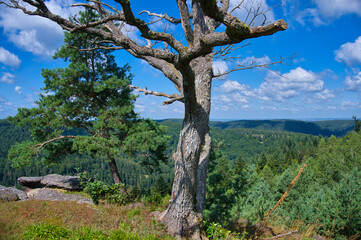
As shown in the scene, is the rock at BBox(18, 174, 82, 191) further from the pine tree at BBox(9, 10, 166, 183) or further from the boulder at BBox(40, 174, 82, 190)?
the pine tree at BBox(9, 10, 166, 183)

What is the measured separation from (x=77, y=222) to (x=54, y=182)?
9.68 m

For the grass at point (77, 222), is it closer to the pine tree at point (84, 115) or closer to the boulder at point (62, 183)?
the pine tree at point (84, 115)

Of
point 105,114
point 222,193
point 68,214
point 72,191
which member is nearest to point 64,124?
point 105,114

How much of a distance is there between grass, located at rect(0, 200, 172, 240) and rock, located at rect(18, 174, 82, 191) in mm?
7093

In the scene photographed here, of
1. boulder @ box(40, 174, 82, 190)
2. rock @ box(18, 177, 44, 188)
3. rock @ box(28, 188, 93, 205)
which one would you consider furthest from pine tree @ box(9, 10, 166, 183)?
rock @ box(18, 177, 44, 188)

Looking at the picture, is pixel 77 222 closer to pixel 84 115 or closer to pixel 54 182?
pixel 84 115

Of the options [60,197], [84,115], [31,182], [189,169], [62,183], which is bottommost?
[31,182]

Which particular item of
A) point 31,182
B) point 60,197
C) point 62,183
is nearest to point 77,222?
point 60,197

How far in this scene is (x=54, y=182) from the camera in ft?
41.4

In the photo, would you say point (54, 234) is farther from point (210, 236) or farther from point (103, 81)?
point (103, 81)

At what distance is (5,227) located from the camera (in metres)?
4.04

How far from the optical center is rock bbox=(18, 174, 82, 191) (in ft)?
40.6

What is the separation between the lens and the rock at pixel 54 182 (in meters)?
12.4

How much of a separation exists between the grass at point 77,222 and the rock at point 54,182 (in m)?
7.09
